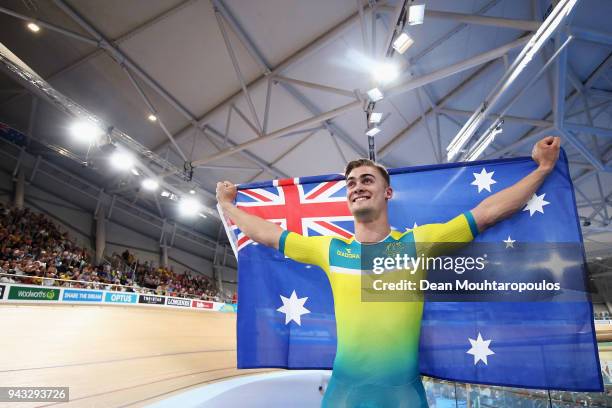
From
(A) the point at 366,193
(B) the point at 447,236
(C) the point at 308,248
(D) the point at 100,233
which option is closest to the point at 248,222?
(C) the point at 308,248

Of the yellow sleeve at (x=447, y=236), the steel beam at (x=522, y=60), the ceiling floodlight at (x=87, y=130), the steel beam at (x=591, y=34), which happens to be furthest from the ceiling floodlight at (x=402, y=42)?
the ceiling floodlight at (x=87, y=130)

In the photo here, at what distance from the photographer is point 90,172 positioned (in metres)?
15.1

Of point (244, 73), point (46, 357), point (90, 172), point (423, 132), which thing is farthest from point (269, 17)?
point (90, 172)

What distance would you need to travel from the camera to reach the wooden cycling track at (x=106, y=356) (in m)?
2.13

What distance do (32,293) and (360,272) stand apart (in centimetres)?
806

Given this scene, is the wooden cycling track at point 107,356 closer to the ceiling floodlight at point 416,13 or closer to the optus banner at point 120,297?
the ceiling floodlight at point 416,13

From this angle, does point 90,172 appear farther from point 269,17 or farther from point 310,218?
point 310,218

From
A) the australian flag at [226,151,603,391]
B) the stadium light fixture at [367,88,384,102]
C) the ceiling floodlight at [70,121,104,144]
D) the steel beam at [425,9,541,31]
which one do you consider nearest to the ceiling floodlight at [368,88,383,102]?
the stadium light fixture at [367,88,384,102]

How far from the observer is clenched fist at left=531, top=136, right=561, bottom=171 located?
1.88 meters

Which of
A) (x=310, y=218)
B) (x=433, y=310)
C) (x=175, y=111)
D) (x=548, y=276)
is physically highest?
(x=175, y=111)

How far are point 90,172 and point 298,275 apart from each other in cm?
1661

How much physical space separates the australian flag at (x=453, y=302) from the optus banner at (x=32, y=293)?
6877 mm

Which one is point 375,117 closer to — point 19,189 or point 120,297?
point 120,297

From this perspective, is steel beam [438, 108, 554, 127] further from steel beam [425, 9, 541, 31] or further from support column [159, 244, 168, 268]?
support column [159, 244, 168, 268]
